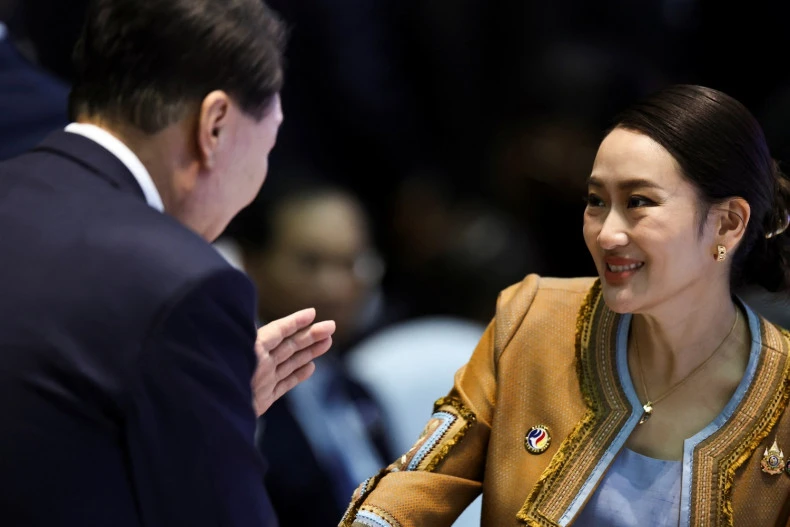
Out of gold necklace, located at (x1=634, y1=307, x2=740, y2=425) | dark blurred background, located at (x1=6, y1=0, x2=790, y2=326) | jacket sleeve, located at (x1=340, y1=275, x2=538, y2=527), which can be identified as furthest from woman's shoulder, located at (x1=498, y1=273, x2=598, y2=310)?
dark blurred background, located at (x1=6, y1=0, x2=790, y2=326)

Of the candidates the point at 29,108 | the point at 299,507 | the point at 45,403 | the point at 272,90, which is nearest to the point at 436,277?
the point at 299,507

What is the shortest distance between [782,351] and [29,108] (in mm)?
2053

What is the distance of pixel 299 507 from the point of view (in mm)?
2926

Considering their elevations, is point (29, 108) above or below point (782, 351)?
below

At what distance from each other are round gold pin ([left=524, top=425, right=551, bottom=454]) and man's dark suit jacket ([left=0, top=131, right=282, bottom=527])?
0.74 m

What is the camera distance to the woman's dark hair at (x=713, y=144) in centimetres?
188

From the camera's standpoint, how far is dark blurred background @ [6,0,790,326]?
384 centimetres

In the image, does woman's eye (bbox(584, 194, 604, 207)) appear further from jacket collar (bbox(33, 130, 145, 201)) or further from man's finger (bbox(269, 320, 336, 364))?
jacket collar (bbox(33, 130, 145, 201))

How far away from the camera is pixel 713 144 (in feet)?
6.17

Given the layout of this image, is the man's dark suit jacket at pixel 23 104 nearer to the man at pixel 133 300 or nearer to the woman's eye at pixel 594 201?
the man at pixel 133 300

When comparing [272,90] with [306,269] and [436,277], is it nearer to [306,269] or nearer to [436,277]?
[306,269]

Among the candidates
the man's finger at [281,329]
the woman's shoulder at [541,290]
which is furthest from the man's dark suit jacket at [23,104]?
the woman's shoulder at [541,290]

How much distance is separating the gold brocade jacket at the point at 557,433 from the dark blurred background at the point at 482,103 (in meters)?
1.54

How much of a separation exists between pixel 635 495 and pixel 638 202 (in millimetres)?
522
